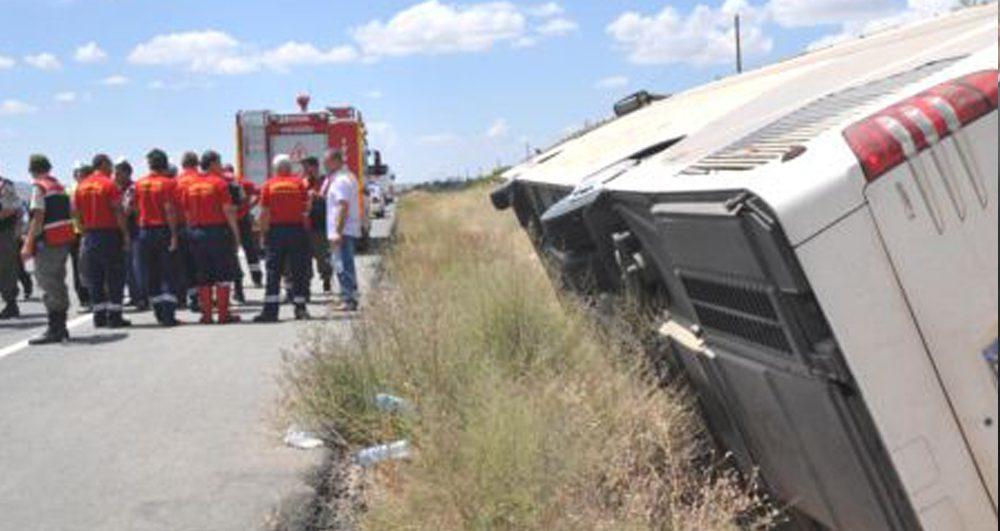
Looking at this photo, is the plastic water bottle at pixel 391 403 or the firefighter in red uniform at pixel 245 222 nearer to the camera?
the plastic water bottle at pixel 391 403

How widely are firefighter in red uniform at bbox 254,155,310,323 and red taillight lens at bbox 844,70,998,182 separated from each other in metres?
11.5

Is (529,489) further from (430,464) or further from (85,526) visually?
(85,526)

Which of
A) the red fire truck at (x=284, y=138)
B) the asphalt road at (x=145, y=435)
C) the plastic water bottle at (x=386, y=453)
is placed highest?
the red fire truck at (x=284, y=138)

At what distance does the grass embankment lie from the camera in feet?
16.9

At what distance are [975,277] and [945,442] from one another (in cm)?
44

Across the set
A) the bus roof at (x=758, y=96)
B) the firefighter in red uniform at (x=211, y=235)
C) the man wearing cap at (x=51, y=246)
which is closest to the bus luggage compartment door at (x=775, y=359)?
the bus roof at (x=758, y=96)

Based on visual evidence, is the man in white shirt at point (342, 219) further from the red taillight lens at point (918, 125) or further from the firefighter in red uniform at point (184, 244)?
the red taillight lens at point (918, 125)

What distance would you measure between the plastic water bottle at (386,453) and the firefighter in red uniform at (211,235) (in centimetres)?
852

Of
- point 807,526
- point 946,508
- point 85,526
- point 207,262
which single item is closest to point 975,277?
point 946,508

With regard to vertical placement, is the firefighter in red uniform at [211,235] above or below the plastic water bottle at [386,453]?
above

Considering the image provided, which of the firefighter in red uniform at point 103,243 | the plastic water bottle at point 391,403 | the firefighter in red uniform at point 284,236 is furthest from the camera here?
the firefighter in red uniform at point 284,236

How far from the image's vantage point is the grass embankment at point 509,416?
5.14 meters

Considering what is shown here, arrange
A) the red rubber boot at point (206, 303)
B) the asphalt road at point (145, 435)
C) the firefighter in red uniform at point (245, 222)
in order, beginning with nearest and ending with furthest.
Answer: the asphalt road at point (145, 435) → the red rubber boot at point (206, 303) → the firefighter in red uniform at point (245, 222)

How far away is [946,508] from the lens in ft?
11.3
